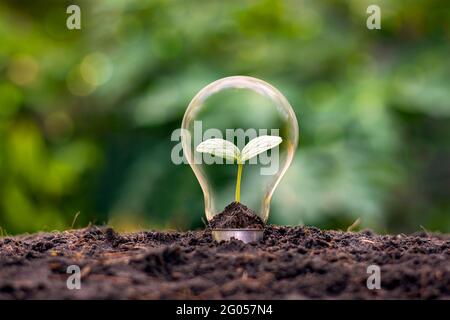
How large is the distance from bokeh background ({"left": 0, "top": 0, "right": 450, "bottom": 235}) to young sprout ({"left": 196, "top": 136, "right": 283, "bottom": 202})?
185 centimetres

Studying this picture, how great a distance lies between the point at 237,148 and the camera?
2898 mm

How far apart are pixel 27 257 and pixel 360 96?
3.22m

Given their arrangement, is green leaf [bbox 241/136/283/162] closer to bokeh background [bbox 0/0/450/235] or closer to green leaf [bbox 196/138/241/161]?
green leaf [bbox 196/138/241/161]

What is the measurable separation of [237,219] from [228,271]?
26.9 inches

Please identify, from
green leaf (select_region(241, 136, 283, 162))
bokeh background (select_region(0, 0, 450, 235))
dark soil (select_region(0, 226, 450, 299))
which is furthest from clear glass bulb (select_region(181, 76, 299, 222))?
bokeh background (select_region(0, 0, 450, 235))

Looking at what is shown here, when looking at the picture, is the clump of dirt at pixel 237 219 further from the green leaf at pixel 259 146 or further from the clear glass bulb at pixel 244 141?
the green leaf at pixel 259 146

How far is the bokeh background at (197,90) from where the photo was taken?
5.05 meters

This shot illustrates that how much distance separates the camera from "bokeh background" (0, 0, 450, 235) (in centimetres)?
505

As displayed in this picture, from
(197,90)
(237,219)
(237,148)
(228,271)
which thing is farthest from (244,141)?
(197,90)

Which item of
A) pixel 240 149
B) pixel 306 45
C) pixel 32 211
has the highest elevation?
pixel 306 45

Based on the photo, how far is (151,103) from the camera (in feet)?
17.4

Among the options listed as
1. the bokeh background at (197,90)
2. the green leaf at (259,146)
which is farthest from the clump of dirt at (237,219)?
the bokeh background at (197,90)

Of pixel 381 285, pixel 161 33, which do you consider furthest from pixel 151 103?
pixel 381 285
